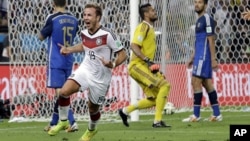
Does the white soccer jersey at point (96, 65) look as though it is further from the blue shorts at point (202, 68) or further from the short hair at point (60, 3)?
the blue shorts at point (202, 68)

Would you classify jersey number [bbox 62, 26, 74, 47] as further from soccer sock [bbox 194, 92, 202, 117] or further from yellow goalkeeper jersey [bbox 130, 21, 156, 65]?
soccer sock [bbox 194, 92, 202, 117]

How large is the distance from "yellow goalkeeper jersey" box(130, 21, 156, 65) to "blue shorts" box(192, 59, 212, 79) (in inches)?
45.2

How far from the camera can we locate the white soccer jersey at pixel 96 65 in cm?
1362

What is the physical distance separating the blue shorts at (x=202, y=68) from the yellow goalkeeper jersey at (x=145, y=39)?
3.77 feet

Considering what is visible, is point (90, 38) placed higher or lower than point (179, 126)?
higher

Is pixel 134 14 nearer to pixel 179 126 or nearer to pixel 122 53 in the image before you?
pixel 179 126

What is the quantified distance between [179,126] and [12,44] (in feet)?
16.8

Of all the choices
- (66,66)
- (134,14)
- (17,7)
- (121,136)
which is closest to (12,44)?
(17,7)

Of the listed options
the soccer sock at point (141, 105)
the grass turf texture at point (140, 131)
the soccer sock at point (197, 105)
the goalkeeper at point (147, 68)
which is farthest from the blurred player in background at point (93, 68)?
the soccer sock at point (197, 105)

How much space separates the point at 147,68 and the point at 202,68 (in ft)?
4.14

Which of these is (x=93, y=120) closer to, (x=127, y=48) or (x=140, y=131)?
(x=140, y=131)

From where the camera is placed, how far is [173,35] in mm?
20859

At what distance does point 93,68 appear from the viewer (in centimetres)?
1377

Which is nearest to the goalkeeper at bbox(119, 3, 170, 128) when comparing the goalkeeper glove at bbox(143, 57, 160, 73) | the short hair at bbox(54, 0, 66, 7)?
the goalkeeper glove at bbox(143, 57, 160, 73)
